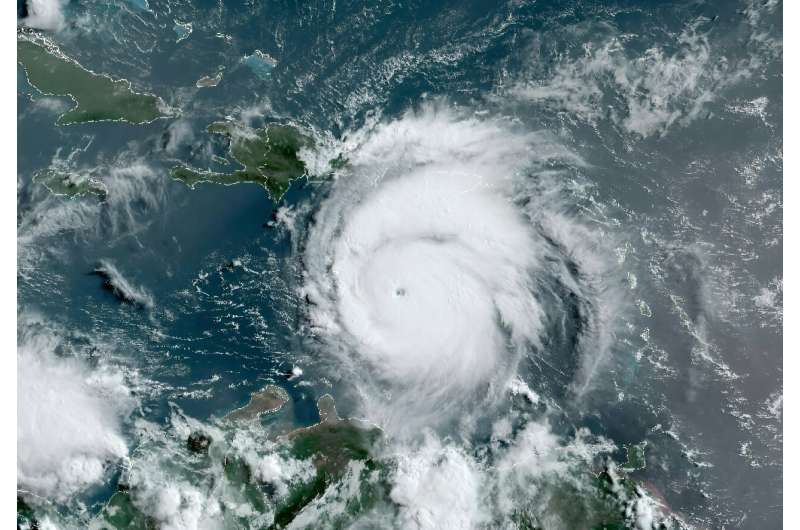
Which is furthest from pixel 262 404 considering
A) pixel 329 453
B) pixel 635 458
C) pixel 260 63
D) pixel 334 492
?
pixel 635 458

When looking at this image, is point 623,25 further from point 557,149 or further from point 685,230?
point 685,230

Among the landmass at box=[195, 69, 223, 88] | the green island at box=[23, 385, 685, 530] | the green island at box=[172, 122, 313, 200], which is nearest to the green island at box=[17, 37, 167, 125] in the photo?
the landmass at box=[195, 69, 223, 88]

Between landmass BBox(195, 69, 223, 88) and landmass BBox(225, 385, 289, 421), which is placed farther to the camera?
landmass BBox(195, 69, 223, 88)

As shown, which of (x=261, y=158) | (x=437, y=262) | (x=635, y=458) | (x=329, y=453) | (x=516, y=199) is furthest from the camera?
(x=261, y=158)

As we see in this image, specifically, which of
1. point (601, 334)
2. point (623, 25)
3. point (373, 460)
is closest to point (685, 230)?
point (601, 334)

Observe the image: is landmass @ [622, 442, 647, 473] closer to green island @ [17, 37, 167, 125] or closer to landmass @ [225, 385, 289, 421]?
landmass @ [225, 385, 289, 421]

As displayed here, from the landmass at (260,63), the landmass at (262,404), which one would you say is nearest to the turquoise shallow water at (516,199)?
the landmass at (260,63)

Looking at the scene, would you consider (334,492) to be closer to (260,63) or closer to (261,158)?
(261,158)
